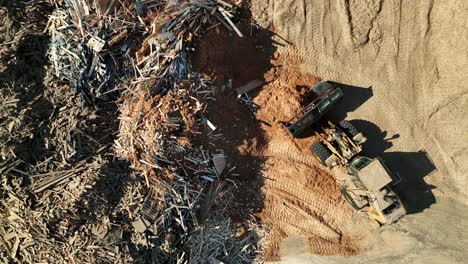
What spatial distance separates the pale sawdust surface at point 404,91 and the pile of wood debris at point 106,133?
248 centimetres

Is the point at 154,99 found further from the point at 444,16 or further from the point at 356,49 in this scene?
the point at 444,16

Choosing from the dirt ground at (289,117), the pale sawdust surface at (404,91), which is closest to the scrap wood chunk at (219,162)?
the dirt ground at (289,117)

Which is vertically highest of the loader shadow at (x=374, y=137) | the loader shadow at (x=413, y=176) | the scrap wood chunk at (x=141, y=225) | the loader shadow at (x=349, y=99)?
the loader shadow at (x=349, y=99)

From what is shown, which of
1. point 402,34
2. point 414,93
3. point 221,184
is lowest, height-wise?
point 221,184

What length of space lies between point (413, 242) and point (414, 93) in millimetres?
4181

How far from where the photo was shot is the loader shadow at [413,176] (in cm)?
1363

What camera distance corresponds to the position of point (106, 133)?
13.0m

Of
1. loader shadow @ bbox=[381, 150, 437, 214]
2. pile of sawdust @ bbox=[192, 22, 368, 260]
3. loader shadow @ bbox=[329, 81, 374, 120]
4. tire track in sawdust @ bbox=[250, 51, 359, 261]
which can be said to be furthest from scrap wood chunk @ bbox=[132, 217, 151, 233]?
loader shadow @ bbox=[381, 150, 437, 214]

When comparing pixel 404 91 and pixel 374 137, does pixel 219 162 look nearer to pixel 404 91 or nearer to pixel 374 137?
pixel 374 137

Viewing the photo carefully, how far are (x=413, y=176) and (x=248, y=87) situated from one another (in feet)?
17.2

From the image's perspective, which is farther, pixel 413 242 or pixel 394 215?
pixel 413 242

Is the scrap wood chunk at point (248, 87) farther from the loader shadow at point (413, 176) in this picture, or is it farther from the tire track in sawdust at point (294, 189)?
the loader shadow at point (413, 176)

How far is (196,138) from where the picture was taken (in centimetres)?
1334

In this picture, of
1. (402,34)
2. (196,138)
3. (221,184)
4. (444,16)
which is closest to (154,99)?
(196,138)
